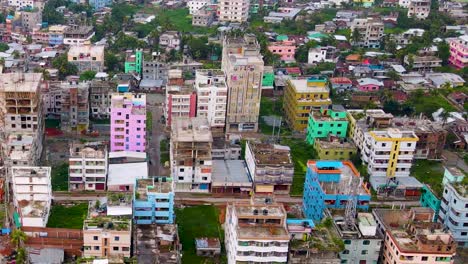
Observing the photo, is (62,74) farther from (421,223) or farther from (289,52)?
(421,223)

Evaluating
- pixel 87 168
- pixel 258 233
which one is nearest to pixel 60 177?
pixel 87 168

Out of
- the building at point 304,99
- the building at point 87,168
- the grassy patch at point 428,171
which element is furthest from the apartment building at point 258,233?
the building at point 304,99

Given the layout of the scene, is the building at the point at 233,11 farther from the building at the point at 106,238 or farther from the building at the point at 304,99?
the building at the point at 106,238

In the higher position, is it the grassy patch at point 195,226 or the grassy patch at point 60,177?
the grassy patch at point 60,177

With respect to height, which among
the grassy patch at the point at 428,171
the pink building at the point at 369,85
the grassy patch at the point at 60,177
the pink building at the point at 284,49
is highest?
the pink building at the point at 284,49

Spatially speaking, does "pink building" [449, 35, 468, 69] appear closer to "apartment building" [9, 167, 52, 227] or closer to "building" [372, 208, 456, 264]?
"building" [372, 208, 456, 264]

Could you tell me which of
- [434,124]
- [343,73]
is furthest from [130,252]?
[343,73]
